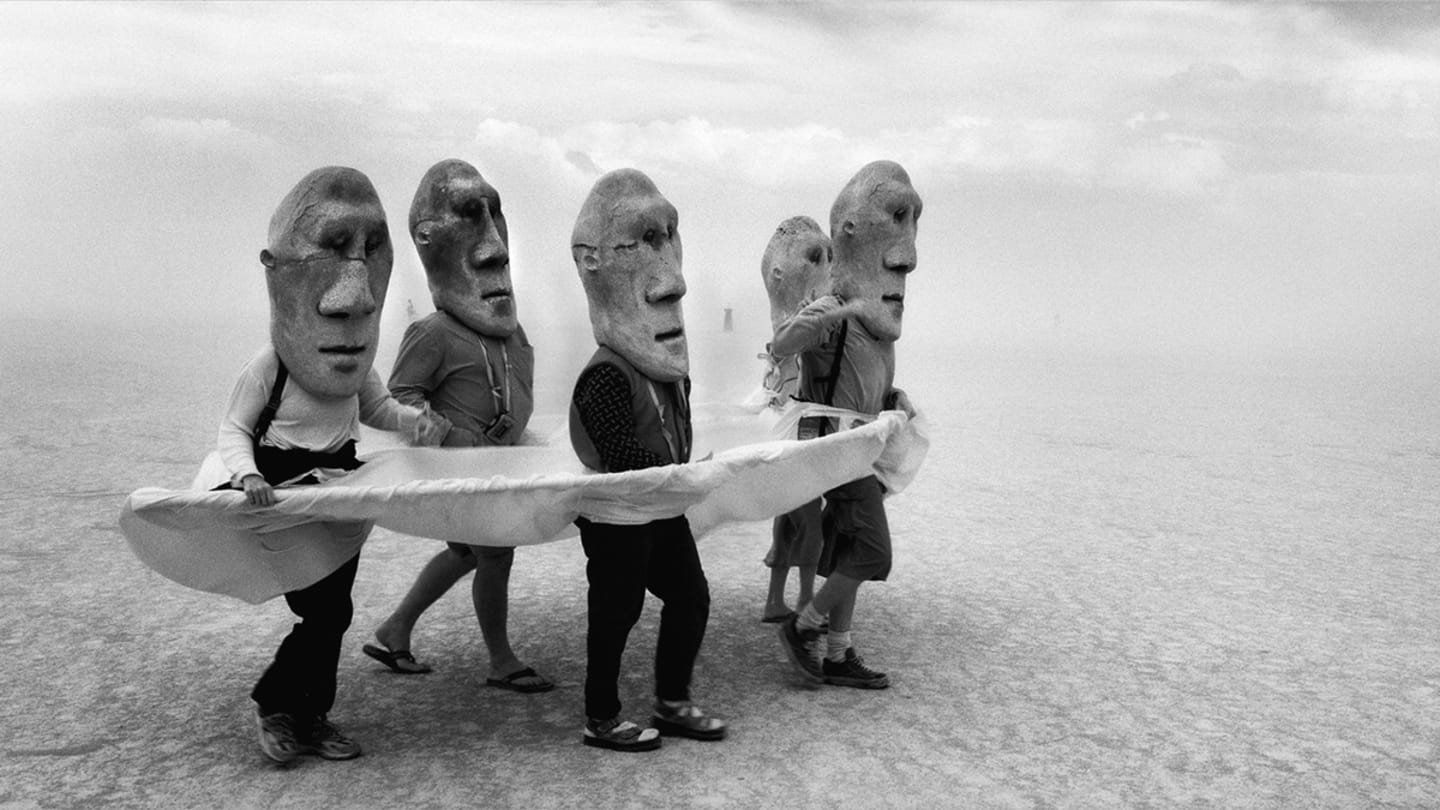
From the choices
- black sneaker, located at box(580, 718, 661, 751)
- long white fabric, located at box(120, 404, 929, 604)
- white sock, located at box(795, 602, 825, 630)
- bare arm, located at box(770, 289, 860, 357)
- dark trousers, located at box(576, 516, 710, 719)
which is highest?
bare arm, located at box(770, 289, 860, 357)

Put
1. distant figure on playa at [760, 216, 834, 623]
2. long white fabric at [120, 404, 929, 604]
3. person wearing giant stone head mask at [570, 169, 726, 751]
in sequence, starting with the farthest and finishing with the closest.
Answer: distant figure on playa at [760, 216, 834, 623] → person wearing giant stone head mask at [570, 169, 726, 751] → long white fabric at [120, 404, 929, 604]

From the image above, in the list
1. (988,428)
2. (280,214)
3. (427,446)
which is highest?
(280,214)

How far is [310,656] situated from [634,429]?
1.43 metres

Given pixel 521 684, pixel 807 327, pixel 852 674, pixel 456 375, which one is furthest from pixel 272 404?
pixel 852 674

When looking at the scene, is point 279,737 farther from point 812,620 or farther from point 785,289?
point 785,289

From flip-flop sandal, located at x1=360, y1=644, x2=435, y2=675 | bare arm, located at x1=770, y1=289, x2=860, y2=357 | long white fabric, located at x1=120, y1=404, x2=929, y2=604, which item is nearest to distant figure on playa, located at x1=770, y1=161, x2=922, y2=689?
bare arm, located at x1=770, y1=289, x2=860, y2=357

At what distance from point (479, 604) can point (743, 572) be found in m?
2.52

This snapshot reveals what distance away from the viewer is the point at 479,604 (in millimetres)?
5945

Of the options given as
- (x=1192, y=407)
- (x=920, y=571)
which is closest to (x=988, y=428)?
(x=1192, y=407)

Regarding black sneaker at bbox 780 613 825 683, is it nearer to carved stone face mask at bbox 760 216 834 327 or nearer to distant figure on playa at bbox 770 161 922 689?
distant figure on playa at bbox 770 161 922 689

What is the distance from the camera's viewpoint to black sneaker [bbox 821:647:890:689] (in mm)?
5898

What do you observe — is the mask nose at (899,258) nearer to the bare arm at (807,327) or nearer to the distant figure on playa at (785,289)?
the bare arm at (807,327)

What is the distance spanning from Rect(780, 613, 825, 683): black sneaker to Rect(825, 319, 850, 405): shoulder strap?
1.01 m

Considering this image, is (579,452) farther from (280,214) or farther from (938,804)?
(938,804)
